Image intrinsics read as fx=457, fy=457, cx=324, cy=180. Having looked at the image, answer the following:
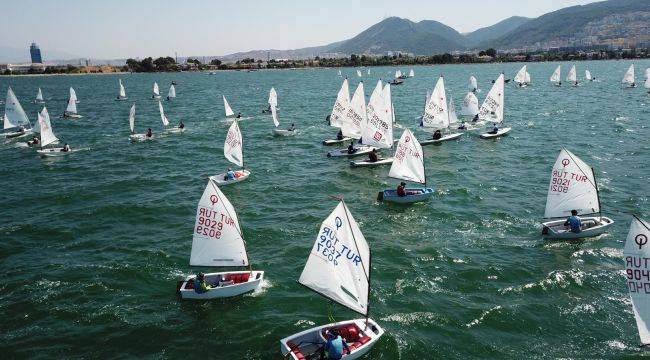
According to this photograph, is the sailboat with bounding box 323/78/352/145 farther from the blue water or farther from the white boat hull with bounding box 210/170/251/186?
the white boat hull with bounding box 210/170/251/186

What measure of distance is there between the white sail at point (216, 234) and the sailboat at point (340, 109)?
35.8 metres

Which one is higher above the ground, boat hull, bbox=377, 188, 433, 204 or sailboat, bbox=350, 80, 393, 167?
sailboat, bbox=350, 80, 393, 167

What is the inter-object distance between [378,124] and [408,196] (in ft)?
45.7

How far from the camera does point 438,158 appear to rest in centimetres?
5481

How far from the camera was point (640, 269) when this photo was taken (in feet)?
63.6

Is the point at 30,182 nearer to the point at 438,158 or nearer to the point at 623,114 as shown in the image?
the point at 438,158

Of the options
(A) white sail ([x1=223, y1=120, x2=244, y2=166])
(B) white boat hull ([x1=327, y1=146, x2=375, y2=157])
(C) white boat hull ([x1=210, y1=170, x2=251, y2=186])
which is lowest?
(C) white boat hull ([x1=210, y1=170, x2=251, y2=186])

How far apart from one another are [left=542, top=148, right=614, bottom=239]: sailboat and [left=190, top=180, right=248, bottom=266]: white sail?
21315 mm

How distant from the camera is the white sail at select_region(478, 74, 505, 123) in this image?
210ft

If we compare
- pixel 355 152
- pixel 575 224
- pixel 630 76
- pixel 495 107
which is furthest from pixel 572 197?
pixel 630 76

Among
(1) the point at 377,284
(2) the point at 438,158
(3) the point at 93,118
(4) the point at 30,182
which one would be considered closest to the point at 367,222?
(1) the point at 377,284

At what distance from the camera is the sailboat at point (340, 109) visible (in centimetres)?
5953

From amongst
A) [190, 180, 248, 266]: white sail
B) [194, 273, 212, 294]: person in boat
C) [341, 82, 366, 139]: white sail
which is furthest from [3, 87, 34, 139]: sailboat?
[194, 273, 212, 294]: person in boat

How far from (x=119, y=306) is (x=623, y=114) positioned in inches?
3420
